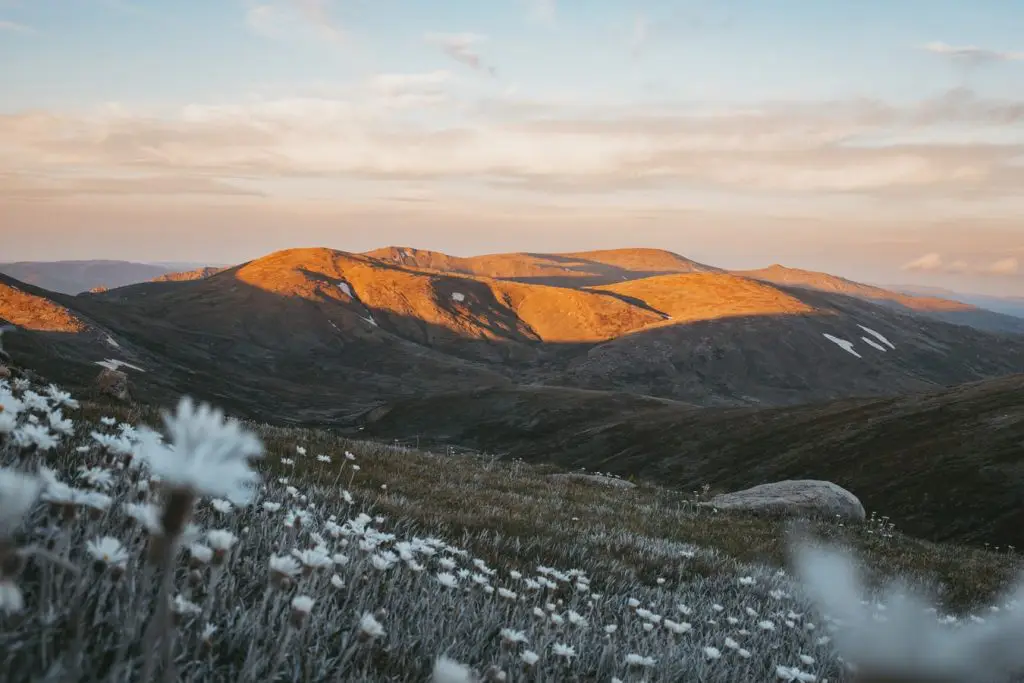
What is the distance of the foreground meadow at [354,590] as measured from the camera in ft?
3.92

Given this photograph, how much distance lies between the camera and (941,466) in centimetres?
3441

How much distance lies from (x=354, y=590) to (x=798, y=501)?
743 inches

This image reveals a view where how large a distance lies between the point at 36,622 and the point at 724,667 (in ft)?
13.0

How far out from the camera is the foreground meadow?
1194 mm

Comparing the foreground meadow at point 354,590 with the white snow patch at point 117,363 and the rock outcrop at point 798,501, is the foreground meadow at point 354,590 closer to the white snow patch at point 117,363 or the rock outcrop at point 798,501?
the rock outcrop at point 798,501

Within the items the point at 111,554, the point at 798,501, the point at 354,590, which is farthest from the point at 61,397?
the point at 798,501

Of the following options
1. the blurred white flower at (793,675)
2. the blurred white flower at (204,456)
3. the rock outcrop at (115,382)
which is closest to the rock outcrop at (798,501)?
the blurred white flower at (793,675)

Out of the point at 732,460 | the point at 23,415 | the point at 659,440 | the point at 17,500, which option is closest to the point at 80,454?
the point at 23,415

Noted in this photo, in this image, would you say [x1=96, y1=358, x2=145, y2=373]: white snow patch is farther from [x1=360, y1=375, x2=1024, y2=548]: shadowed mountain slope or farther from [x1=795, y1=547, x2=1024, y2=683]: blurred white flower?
[x1=795, y1=547, x2=1024, y2=683]: blurred white flower

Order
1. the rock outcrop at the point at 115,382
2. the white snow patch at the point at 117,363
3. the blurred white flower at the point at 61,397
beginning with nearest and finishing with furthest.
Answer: the blurred white flower at the point at 61,397
the rock outcrop at the point at 115,382
the white snow patch at the point at 117,363

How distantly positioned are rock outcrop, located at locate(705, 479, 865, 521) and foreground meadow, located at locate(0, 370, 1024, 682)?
9.53 m

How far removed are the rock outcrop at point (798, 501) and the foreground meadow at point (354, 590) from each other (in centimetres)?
953

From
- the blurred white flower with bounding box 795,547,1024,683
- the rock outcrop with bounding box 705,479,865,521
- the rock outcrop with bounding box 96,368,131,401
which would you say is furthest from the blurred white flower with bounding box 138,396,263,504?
the rock outcrop with bounding box 96,368,131,401

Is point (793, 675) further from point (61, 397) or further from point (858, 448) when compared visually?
point (858, 448)
